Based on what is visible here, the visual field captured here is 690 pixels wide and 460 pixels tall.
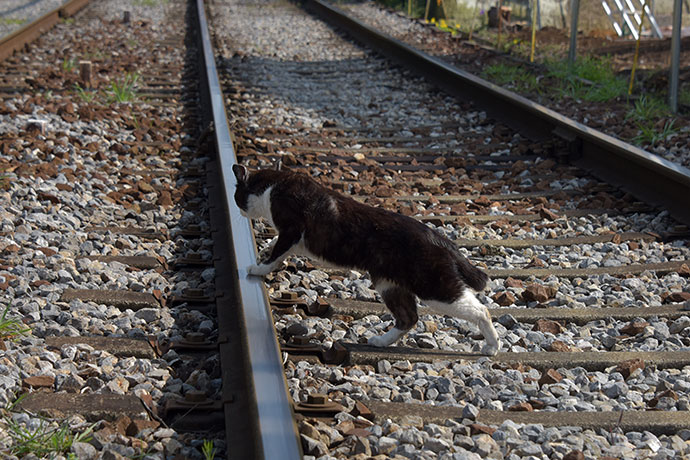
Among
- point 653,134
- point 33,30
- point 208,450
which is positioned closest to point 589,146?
point 653,134

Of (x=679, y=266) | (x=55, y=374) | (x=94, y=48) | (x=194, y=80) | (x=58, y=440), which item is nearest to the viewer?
(x=58, y=440)

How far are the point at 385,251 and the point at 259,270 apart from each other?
620mm

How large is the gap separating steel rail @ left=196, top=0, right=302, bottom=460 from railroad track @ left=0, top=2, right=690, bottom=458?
0.03 feet

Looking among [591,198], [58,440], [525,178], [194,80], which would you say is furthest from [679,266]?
[194,80]

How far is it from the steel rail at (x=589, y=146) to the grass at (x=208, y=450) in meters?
3.54

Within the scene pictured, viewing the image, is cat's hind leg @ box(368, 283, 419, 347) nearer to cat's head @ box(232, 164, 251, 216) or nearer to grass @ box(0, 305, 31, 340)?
cat's head @ box(232, 164, 251, 216)

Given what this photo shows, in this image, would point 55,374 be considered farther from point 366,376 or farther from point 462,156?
point 462,156

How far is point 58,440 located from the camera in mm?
2529

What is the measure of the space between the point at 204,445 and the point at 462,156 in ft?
15.3

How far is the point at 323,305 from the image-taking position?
12.3 ft

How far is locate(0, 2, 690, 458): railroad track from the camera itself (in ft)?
9.04

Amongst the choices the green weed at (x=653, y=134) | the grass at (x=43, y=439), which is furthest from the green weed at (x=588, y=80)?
the grass at (x=43, y=439)

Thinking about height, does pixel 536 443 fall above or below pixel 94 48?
below

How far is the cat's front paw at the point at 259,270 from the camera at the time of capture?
3.70 m
